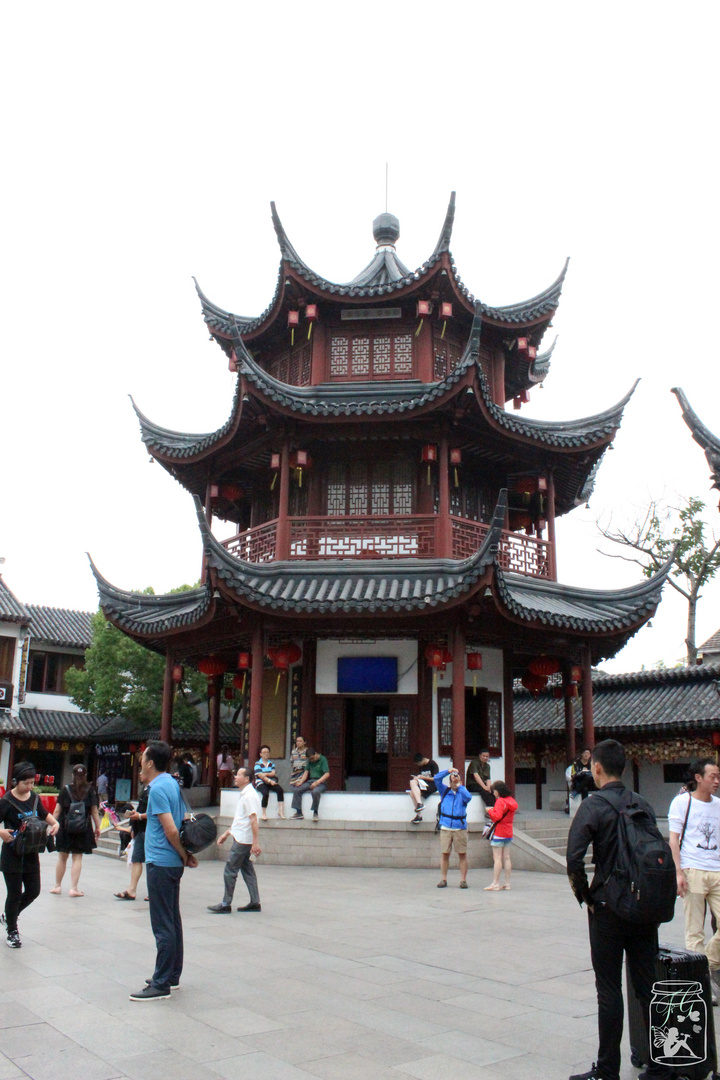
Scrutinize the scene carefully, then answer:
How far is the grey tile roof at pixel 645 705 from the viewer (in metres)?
22.3

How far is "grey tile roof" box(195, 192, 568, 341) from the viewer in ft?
56.5

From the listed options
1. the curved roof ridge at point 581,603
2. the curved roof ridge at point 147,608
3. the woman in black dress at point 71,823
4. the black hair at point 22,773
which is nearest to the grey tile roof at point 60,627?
the curved roof ridge at point 147,608

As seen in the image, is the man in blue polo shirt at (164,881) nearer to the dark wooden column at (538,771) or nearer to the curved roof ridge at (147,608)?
the curved roof ridge at (147,608)

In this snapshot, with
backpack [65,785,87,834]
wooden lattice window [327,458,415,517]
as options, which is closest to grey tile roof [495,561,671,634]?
wooden lattice window [327,458,415,517]

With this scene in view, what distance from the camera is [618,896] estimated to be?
4340mm

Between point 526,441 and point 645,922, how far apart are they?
13549 millimetres

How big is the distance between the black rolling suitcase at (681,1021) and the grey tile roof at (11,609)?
104 feet

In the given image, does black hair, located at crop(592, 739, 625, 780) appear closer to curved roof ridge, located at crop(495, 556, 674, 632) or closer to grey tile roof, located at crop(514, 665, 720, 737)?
curved roof ridge, located at crop(495, 556, 674, 632)

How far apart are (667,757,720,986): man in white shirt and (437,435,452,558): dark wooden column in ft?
32.2

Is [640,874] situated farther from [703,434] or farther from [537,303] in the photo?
[537,303]

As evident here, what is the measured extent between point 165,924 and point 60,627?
1337 inches

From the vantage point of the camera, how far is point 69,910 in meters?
9.90

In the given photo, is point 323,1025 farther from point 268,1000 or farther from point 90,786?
point 90,786

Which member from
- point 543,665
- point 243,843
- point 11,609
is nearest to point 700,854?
point 243,843
